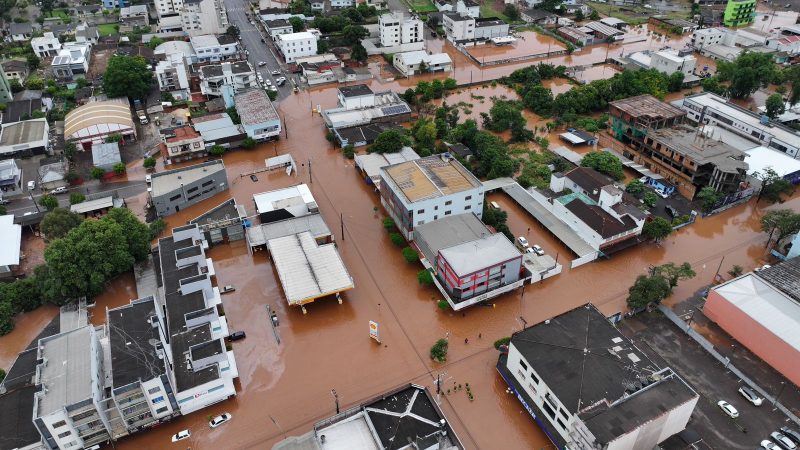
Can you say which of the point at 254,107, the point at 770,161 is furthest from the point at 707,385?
the point at 254,107

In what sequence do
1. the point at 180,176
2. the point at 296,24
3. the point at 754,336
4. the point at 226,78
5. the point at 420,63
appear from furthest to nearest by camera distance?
the point at 296,24 < the point at 420,63 < the point at 226,78 < the point at 180,176 < the point at 754,336

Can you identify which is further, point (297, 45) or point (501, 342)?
point (297, 45)

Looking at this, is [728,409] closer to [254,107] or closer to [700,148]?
[700,148]

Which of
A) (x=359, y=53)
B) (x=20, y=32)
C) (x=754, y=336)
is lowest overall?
(x=754, y=336)

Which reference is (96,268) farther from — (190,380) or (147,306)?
(190,380)

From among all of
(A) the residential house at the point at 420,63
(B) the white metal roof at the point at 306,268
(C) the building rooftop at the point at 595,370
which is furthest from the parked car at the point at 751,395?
(A) the residential house at the point at 420,63
